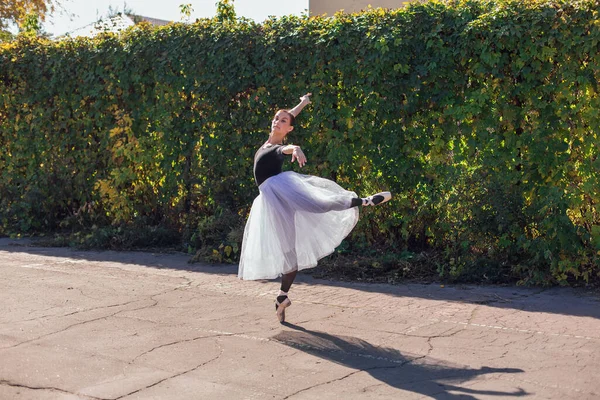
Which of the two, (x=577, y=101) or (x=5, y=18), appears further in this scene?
(x=5, y=18)

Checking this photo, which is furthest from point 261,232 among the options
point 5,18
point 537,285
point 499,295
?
point 5,18

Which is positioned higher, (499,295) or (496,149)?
(496,149)

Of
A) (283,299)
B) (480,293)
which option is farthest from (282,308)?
(480,293)

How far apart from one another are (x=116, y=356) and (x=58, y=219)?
8271 millimetres

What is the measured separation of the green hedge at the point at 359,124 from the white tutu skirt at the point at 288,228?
232 centimetres

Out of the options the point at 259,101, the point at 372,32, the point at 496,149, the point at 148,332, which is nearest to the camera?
the point at 148,332

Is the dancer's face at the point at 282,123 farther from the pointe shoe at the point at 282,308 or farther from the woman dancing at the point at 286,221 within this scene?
the pointe shoe at the point at 282,308

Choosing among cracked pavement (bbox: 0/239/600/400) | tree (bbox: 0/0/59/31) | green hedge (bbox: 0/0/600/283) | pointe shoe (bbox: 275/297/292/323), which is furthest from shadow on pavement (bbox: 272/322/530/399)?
tree (bbox: 0/0/59/31)

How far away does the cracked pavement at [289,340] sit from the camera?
5.96 m

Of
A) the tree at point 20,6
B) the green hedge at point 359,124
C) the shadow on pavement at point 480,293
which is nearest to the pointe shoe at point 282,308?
the shadow on pavement at point 480,293

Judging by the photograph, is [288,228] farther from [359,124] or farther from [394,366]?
[359,124]

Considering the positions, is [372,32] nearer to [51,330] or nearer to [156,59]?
[156,59]

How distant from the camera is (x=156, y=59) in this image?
41.8 feet

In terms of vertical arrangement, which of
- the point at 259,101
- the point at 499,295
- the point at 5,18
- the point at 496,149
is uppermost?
the point at 5,18
